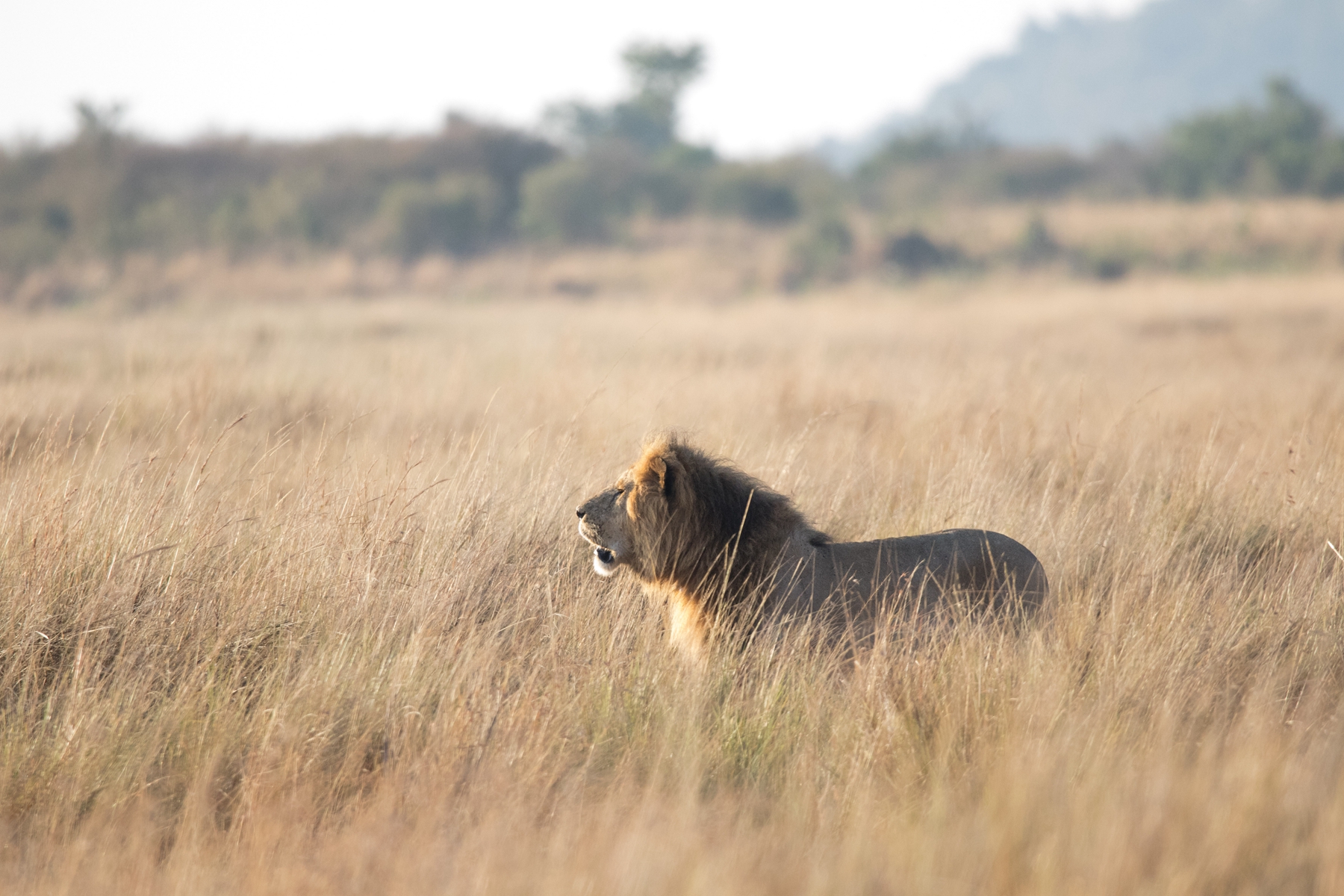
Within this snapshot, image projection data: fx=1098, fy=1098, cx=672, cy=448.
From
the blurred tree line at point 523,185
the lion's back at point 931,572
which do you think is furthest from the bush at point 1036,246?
the lion's back at point 931,572

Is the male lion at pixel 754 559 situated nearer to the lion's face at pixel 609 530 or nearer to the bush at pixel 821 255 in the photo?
the lion's face at pixel 609 530

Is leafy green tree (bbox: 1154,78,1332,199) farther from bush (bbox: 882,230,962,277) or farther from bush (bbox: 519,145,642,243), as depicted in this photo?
bush (bbox: 519,145,642,243)

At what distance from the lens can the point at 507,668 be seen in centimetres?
354

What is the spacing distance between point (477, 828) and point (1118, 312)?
17.0 meters

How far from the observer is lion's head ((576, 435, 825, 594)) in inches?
163

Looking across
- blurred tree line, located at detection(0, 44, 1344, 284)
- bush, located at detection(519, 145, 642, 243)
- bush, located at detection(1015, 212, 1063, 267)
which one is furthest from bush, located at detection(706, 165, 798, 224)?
bush, located at detection(1015, 212, 1063, 267)

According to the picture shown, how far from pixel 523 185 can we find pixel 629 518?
3192 centimetres

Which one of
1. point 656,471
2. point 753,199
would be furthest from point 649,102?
point 656,471

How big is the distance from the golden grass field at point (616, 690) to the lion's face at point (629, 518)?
0.26 m

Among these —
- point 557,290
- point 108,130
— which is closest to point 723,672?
point 557,290

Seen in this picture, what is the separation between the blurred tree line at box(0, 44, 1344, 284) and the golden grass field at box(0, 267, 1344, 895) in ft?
73.5

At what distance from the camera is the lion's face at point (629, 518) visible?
415cm

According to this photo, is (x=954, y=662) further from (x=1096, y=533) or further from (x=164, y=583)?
(x=164, y=583)

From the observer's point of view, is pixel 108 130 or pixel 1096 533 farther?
pixel 108 130
